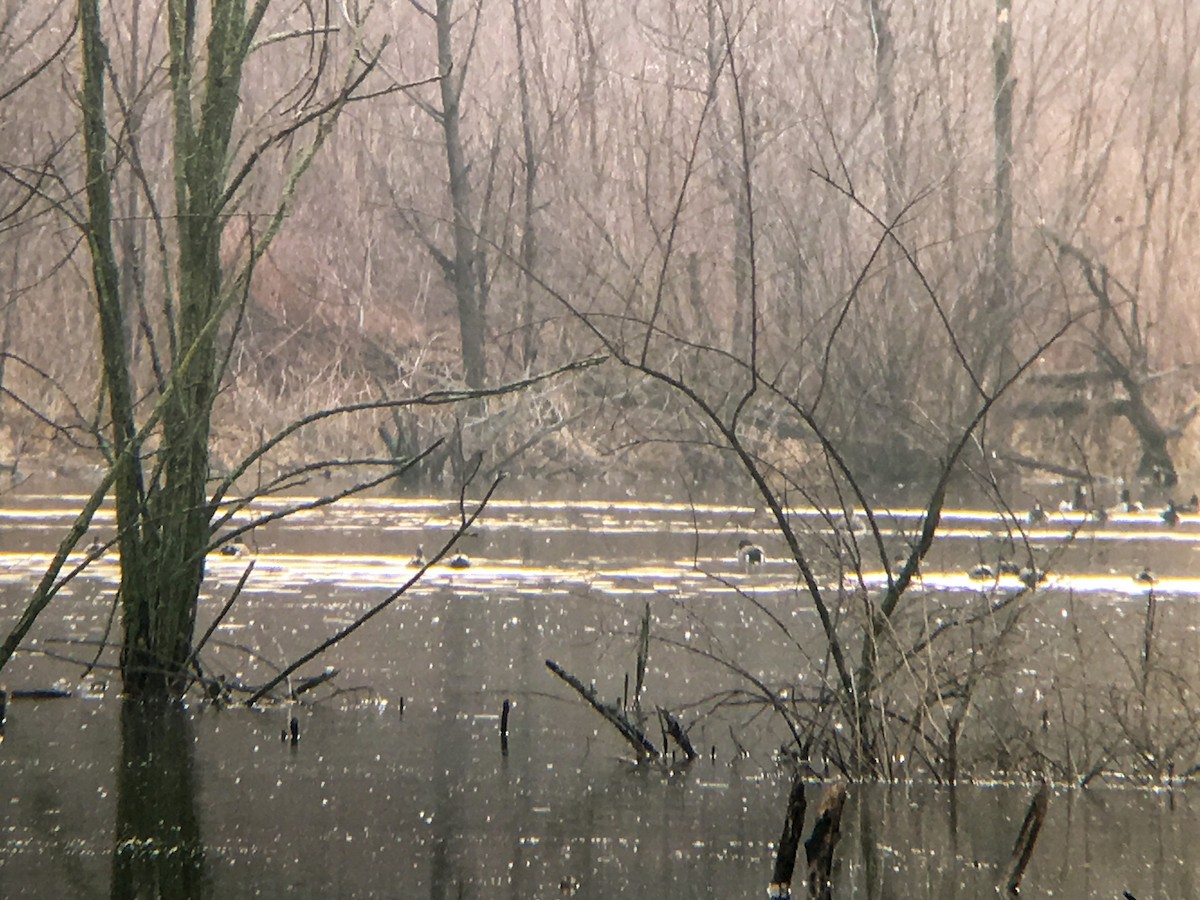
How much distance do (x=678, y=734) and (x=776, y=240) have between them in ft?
43.7

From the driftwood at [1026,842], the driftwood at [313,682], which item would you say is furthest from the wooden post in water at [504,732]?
the driftwood at [1026,842]

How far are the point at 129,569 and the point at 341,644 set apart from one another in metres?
1.93

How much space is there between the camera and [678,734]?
568cm

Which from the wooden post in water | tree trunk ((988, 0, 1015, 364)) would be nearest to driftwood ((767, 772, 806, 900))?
the wooden post in water

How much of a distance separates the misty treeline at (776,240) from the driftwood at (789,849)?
35.6 feet

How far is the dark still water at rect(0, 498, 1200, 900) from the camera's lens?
4.40 metres

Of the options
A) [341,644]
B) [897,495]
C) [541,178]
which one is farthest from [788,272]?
[341,644]

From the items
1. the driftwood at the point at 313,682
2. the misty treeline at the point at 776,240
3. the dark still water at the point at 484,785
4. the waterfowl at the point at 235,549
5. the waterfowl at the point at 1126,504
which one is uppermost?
the misty treeline at the point at 776,240

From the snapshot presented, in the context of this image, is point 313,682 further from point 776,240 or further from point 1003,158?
point 1003,158

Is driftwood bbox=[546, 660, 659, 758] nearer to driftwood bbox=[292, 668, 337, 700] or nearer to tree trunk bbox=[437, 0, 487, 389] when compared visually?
driftwood bbox=[292, 668, 337, 700]

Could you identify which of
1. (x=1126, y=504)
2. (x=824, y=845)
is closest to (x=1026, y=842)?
(x=824, y=845)

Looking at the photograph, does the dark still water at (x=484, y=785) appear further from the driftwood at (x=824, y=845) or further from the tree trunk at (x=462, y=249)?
the tree trunk at (x=462, y=249)

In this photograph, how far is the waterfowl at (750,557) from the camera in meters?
11.3

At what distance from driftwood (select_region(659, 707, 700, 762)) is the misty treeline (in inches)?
369
